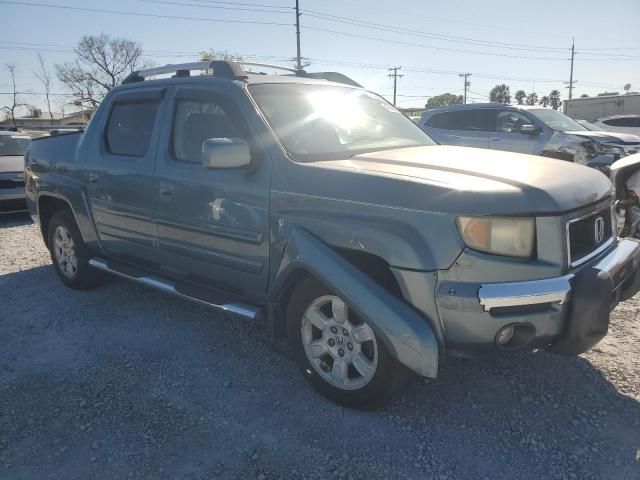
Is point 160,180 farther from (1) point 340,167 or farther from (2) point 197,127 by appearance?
(1) point 340,167

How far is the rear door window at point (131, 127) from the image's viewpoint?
13.2 feet

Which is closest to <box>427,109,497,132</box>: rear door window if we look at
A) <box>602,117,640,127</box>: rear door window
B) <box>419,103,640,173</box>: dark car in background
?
<box>419,103,640,173</box>: dark car in background

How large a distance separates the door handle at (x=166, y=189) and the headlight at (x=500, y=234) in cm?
214

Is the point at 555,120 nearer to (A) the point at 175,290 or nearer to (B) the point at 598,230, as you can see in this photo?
(B) the point at 598,230

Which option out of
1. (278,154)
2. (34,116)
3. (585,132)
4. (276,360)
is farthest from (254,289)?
(34,116)

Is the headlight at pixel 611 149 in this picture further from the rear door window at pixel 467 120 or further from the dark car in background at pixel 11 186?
the dark car in background at pixel 11 186

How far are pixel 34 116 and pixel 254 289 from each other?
8754cm

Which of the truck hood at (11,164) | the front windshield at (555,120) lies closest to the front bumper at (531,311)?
the front windshield at (555,120)

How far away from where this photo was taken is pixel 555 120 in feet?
33.7

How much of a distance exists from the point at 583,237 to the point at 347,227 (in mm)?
1241

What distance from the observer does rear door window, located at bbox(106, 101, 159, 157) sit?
4.03 metres

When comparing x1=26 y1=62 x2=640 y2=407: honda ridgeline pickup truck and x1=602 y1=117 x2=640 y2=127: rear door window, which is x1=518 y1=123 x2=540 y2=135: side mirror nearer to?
x1=26 y1=62 x2=640 y2=407: honda ridgeline pickup truck

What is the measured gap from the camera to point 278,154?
306cm

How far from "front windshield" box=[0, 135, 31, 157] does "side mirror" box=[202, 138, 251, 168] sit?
28.8ft
